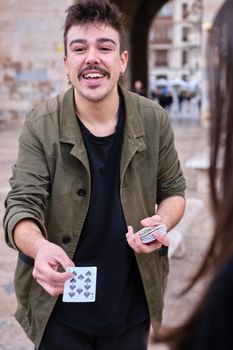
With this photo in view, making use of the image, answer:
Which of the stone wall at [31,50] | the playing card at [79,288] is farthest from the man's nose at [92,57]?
the stone wall at [31,50]

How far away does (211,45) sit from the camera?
3.31 ft

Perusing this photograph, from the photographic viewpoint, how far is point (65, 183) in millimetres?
1846

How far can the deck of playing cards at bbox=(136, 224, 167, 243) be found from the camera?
1721 mm

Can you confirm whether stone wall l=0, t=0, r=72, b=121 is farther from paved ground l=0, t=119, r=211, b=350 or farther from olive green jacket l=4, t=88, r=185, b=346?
olive green jacket l=4, t=88, r=185, b=346

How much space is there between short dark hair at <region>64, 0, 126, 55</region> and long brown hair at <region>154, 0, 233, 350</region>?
95 centimetres

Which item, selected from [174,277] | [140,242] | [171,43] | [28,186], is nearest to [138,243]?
[140,242]

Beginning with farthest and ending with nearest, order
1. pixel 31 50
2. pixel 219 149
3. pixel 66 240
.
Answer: pixel 31 50 → pixel 66 240 → pixel 219 149

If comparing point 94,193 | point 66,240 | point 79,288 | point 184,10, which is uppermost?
point 94,193

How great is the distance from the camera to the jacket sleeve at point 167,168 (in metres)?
1.99

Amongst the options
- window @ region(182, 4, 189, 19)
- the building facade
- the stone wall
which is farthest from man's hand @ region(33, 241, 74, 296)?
the building facade

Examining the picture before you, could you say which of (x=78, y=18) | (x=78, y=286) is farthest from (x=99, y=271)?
(x=78, y=18)

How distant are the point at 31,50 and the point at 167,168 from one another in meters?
13.8

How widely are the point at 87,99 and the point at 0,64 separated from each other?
46.7 ft

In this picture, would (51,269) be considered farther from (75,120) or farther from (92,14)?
(92,14)
